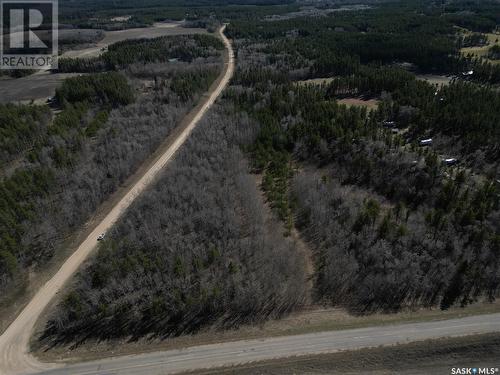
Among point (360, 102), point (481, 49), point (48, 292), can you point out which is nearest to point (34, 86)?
point (48, 292)

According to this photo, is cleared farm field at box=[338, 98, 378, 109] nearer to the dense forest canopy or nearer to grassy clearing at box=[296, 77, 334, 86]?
the dense forest canopy

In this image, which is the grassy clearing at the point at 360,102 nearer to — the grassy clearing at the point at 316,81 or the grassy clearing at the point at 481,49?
the grassy clearing at the point at 316,81

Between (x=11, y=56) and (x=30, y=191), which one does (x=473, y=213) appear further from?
(x=11, y=56)

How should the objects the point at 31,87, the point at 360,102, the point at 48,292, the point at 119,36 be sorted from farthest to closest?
the point at 119,36 < the point at 31,87 < the point at 360,102 < the point at 48,292

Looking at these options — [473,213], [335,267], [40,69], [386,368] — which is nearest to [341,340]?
[386,368]

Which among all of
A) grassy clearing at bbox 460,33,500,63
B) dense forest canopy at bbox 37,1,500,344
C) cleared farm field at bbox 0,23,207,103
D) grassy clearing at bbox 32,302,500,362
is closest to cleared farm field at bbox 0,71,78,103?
cleared farm field at bbox 0,23,207,103

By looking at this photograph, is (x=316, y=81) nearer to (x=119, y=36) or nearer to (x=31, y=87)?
(x=31, y=87)

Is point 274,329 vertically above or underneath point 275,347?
above

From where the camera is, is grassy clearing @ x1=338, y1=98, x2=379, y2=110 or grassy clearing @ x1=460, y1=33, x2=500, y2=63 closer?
grassy clearing @ x1=338, y1=98, x2=379, y2=110
